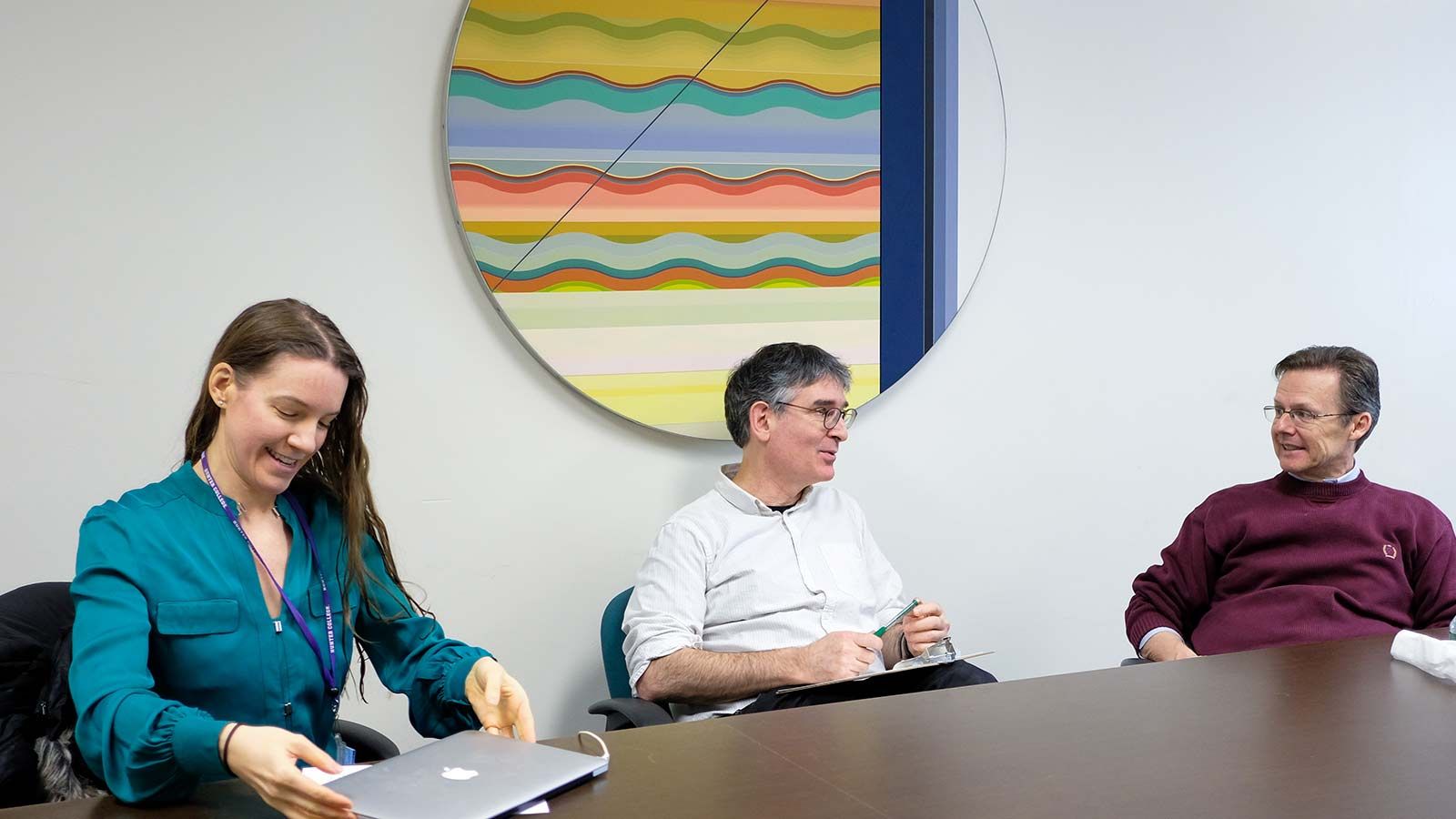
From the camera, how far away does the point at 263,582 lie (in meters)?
1.77

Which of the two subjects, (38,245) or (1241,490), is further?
(1241,490)

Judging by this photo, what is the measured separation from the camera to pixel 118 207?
7.78 ft

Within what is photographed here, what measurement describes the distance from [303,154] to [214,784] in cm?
141

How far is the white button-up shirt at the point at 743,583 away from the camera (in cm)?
248

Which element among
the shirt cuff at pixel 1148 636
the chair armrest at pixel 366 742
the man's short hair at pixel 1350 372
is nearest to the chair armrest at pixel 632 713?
the chair armrest at pixel 366 742

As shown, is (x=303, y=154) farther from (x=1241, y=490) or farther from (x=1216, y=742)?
(x=1241, y=490)

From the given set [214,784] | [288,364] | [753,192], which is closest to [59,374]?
[288,364]

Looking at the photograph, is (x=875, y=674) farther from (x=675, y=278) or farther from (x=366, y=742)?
(x=675, y=278)

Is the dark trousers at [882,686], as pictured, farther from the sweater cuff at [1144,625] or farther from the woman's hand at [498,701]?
the woman's hand at [498,701]

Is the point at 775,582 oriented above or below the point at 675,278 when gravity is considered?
below

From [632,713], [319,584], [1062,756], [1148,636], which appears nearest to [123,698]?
[319,584]

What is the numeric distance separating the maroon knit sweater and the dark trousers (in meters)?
0.49

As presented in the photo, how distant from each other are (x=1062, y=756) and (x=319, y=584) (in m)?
1.08

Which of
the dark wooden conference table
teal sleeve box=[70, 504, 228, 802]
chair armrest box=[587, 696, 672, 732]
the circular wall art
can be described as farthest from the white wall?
the dark wooden conference table
